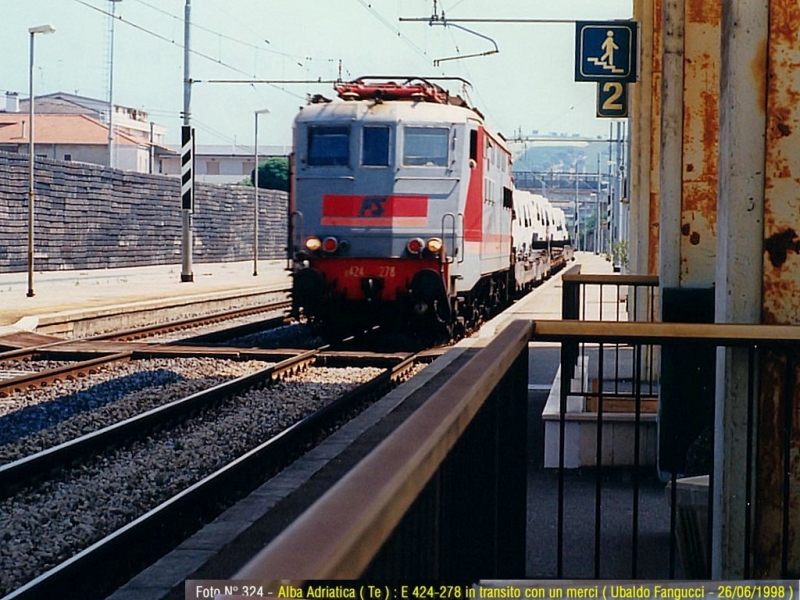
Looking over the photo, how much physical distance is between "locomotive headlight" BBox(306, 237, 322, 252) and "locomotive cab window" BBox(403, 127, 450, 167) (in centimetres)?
160

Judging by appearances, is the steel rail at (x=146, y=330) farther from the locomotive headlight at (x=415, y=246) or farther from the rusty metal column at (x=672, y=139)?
the rusty metal column at (x=672, y=139)

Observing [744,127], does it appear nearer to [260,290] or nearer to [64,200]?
[260,290]

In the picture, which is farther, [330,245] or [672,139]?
[330,245]

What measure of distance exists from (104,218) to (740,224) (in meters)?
34.9

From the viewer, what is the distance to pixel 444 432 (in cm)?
244

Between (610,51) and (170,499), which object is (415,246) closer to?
(610,51)

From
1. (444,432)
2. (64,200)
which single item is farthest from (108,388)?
(64,200)

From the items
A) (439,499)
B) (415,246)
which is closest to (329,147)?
(415,246)

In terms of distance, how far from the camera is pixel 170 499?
7.40 meters

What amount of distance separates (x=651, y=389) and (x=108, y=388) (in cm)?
607

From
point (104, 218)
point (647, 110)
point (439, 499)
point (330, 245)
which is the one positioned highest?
point (647, 110)

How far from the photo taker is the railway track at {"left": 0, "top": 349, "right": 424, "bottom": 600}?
6.04 metres

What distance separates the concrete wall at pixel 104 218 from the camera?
32562 millimetres

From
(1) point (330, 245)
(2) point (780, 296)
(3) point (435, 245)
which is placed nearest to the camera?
(2) point (780, 296)
